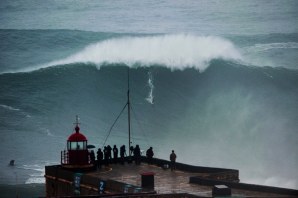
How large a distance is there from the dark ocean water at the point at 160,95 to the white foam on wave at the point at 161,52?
6.1 inches

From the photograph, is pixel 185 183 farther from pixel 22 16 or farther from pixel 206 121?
pixel 22 16

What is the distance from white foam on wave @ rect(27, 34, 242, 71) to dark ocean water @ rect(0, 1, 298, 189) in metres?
0.15

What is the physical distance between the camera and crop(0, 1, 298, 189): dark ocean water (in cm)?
6159

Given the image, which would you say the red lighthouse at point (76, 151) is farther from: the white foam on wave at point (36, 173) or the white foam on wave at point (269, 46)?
the white foam on wave at point (269, 46)

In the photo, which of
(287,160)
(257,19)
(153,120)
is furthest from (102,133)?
(257,19)

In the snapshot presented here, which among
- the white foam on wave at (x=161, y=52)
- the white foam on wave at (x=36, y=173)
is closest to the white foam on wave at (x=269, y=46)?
the white foam on wave at (x=161, y=52)

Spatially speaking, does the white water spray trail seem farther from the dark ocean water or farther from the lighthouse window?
the lighthouse window

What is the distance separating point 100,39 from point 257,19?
28.1 meters

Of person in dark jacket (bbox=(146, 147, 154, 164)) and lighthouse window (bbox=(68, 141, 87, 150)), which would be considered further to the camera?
person in dark jacket (bbox=(146, 147, 154, 164))

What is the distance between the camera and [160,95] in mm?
74375

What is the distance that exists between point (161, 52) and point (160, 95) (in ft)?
63.8

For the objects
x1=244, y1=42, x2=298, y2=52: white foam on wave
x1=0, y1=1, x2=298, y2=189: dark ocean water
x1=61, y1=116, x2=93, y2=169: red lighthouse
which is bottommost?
x1=61, y1=116, x2=93, y2=169: red lighthouse

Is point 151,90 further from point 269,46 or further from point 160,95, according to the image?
point 269,46

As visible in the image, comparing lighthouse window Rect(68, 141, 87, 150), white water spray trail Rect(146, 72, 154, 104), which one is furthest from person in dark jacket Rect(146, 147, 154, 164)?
white water spray trail Rect(146, 72, 154, 104)
